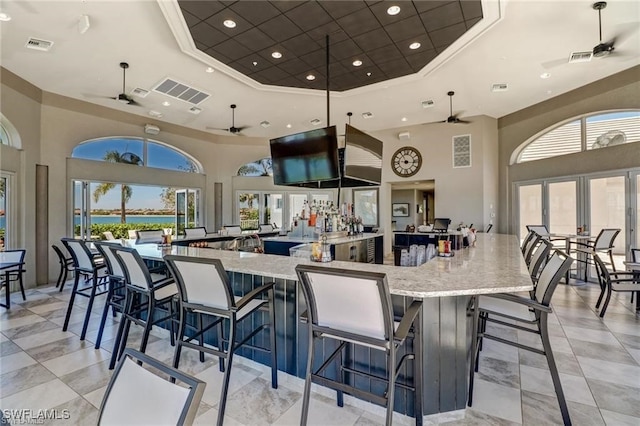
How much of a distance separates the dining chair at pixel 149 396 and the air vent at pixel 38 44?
5135 mm

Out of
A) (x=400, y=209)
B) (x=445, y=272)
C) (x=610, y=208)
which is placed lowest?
(x=445, y=272)

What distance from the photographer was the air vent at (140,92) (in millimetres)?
5578

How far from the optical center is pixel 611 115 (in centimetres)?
562

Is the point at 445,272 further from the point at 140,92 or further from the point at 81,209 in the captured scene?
the point at 81,209

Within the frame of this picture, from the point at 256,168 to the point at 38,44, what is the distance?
5.83 m

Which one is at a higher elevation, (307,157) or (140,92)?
(140,92)

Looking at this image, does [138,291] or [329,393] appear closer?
[329,393]

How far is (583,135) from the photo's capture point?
6.09 m

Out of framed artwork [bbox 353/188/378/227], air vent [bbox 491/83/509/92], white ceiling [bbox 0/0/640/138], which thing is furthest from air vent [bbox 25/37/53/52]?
framed artwork [bbox 353/188/378/227]

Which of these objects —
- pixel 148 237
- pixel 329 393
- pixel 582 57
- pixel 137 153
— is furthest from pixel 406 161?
pixel 329 393

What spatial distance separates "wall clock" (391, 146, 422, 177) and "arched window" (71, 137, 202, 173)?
18.5 feet

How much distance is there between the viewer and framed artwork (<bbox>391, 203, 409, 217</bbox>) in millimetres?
12751

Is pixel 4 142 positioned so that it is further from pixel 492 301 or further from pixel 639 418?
pixel 639 418

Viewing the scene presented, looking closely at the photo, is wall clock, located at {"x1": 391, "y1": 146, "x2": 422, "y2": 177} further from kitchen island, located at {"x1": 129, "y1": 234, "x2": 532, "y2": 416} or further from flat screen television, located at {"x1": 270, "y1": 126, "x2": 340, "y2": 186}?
kitchen island, located at {"x1": 129, "y1": 234, "x2": 532, "y2": 416}
